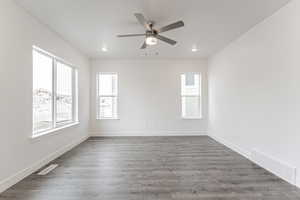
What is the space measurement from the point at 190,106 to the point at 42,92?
4799 millimetres

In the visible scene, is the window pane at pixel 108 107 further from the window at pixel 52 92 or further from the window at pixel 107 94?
the window at pixel 52 92

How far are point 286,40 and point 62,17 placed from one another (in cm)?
371

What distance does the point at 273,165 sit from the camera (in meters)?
3.33

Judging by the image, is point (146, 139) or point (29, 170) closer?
point (29, 170)

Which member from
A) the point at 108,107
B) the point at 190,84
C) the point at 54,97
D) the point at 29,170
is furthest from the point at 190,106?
the point at 29,170

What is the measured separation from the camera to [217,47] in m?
5.53

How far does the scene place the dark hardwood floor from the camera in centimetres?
259

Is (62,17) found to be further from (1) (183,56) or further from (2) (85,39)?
(1) (183,56)

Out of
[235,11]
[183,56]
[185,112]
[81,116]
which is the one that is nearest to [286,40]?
[235,11]

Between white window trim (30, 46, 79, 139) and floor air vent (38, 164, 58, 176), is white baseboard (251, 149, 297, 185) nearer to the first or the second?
floor air vent (38, 164, 58, 176)

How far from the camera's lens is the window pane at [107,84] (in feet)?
23.0

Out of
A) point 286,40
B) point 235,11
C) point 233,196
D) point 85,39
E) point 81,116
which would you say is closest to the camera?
point 233,196

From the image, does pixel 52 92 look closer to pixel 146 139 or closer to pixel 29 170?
pixel 29 170

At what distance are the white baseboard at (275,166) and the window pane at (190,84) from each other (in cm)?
345
